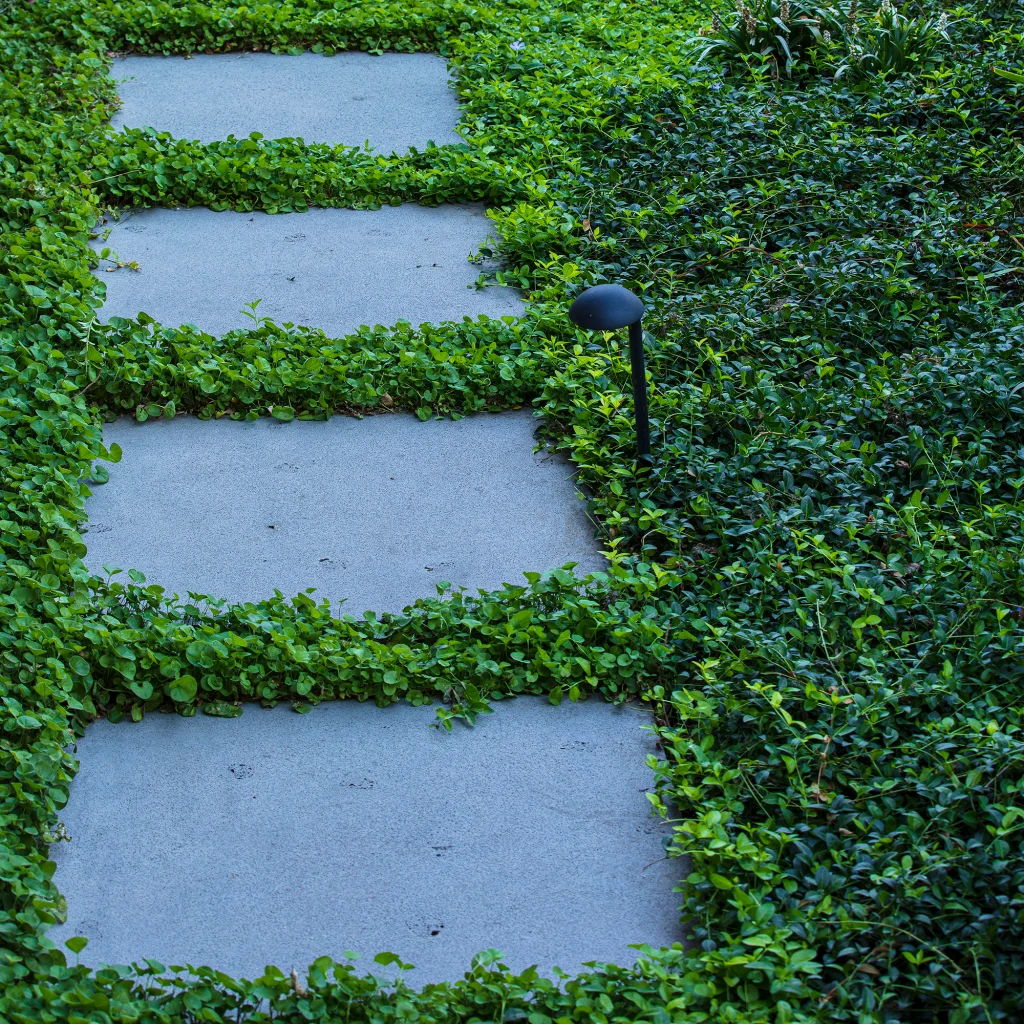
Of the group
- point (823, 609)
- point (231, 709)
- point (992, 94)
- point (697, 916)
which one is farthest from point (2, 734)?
point (992, 94)

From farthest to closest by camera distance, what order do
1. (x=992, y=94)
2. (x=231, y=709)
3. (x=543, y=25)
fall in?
(x=543, y=25), (x=992, y=94), (x=231, y=709)

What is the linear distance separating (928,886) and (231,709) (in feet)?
5.80

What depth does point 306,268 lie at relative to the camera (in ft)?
16.2

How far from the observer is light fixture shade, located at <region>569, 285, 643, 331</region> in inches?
130

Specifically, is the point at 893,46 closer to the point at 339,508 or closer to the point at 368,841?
the point at 339,508

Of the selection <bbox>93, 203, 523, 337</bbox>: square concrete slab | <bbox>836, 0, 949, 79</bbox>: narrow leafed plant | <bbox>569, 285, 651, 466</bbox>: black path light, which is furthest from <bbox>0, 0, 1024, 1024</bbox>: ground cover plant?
<bbox>569, 285, 651, 466</bbox>: black path light

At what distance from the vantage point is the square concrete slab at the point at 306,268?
15.2 ft

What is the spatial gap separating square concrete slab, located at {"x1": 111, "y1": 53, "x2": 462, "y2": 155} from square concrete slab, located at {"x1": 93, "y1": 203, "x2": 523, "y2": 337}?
679 millimetres

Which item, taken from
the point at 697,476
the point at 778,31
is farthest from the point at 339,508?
the point at 778,31

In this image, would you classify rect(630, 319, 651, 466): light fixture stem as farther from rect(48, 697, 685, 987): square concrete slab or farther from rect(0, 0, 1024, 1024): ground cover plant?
rect(48, 697, 685, 987): square concrete slab

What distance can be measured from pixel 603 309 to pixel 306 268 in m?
2.02

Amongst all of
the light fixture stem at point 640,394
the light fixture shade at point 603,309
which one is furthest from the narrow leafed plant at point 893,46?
the light fixture shade at point 603,309

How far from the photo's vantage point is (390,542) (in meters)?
3.62

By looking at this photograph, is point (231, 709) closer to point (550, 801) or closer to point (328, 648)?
point (328, 648)
